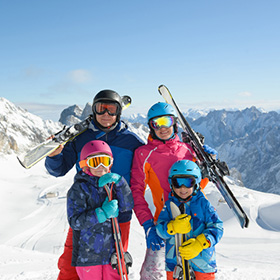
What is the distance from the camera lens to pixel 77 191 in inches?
158

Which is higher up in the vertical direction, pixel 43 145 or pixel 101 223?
pixel 43 145

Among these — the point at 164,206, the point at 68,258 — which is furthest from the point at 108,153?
the point at 68,258

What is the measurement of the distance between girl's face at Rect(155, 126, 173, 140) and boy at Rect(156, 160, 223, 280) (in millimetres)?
590

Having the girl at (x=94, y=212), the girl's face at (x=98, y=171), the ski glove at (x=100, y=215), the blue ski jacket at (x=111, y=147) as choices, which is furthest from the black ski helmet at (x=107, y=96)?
the ski glove at (x=100, y=215)

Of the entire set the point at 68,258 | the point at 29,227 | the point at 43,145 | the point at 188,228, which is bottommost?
A: the point at 29,227

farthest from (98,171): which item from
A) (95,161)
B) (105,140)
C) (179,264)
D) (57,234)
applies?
(57,234)

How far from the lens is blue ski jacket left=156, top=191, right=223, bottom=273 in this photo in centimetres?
405

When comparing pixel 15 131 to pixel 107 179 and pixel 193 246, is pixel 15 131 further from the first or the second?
pixel 193 246

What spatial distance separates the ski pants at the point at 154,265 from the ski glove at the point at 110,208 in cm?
128

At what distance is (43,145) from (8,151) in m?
103

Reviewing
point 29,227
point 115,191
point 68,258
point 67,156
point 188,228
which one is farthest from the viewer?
point 29,227

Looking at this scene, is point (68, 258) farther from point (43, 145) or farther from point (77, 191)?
point (43, 145)

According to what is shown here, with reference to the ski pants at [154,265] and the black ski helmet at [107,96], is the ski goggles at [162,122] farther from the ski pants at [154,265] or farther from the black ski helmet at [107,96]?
the ski pants at [154,265]

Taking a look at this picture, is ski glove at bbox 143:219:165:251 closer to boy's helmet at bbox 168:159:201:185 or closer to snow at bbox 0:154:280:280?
boy's helmet at bbox 168:159:201:185
